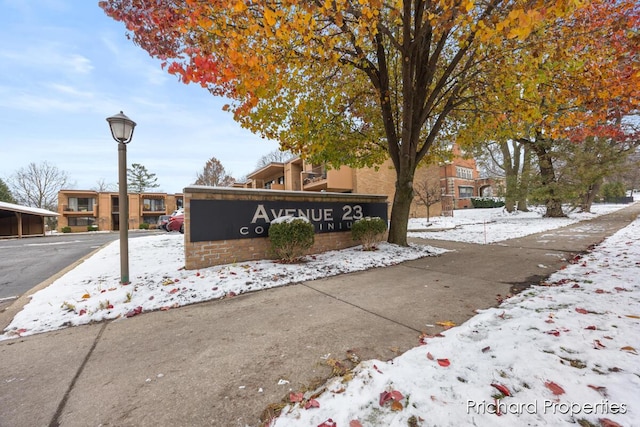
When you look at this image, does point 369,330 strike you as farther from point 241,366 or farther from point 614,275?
point 614,275

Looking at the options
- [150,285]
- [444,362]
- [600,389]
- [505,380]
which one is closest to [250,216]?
[150,285]

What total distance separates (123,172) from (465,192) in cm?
4322

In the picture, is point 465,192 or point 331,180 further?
point 465,192

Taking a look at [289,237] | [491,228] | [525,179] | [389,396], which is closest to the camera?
[389,396]

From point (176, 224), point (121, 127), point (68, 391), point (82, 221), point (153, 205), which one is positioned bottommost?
point (68, 391)

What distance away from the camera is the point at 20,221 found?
23.4 meters

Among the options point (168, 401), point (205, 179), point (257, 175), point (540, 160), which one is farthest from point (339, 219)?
point (205, 179)

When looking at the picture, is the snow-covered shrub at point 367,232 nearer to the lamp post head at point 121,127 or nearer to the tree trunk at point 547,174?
the lamp post head at point 121,127

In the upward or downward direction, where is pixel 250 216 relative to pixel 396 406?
upward

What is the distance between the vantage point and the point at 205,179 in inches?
1604

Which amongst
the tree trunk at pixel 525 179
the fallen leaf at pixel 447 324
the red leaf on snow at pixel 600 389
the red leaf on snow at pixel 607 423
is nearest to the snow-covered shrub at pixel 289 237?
the fallen leaf at pixel 447 324

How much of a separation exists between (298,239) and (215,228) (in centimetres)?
181

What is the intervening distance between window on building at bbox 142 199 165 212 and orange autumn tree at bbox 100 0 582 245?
44.0 m

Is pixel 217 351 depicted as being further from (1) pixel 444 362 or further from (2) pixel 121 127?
(2) pixel 121 127
